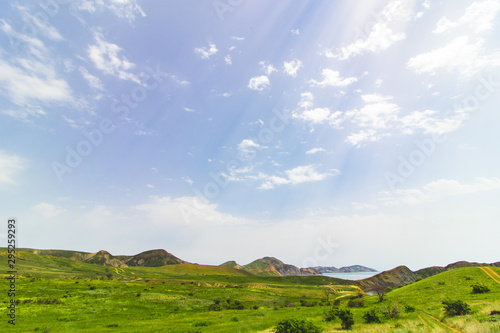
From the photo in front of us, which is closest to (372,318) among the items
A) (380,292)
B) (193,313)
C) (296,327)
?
(296,327)

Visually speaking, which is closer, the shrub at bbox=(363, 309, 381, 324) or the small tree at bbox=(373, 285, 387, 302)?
the shrub at bbox=(363, 309, 381, 324)

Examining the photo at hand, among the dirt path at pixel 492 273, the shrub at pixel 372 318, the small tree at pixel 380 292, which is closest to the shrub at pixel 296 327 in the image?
the shrub at pixel 372 318

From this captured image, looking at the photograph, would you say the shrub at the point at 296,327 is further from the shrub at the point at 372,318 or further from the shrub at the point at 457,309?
the shrub at the point at 457,309

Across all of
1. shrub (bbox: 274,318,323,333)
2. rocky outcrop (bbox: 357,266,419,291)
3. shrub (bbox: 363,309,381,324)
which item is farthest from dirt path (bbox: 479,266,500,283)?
rocky outcrop (bbox: 357,266,419,291)

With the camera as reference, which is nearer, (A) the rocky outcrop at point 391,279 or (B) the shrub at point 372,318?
(B) the shrub at point 372,318

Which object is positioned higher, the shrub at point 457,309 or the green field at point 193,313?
the shrub at point 457,309

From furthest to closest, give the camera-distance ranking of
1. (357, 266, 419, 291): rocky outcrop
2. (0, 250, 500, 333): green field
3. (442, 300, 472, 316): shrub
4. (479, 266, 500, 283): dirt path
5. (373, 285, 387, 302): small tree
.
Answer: (357, 266, 419, 291): rocky outcrop, (479, 266, 500, 283): dirt path, (373, 285, 387, 302): small tree, (442, 300, 472, 316): shrub, (0, 250, 500, 333): green field

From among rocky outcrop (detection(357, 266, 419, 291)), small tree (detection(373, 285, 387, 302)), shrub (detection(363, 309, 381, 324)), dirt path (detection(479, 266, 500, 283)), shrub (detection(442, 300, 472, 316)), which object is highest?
shrub (detection(442, 300, 472, 316))

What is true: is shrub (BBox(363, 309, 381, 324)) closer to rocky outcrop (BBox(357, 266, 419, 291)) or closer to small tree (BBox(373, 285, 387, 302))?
small tree (BBox(373, 285, 387, 302))

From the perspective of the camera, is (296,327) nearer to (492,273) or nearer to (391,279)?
(492,273)

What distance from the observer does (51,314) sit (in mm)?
40812

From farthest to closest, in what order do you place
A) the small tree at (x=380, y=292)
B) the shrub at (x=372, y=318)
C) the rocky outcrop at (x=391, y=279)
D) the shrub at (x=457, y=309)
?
the rocky outcrop at (x=391, y=279) < the small tree at (x=380, y=292) < the shrub at (x=372, y=318) < the shrub at (x=457, y=309)

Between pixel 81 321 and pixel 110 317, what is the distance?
5.01 metres

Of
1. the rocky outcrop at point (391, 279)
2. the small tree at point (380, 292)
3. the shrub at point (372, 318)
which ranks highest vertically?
the shrub at point (372, 318)
